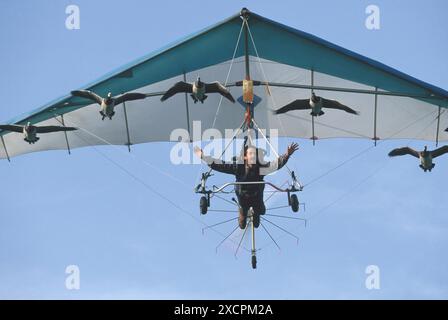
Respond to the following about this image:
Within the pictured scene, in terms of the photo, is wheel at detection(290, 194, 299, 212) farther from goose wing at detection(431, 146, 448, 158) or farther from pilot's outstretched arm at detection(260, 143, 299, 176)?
goose wing at detection(431, 146, 448, 158)

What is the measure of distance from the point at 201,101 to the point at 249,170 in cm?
256

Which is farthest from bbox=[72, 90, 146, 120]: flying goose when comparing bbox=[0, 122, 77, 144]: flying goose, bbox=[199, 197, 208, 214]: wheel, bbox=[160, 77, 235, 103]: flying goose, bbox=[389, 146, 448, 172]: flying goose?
bbox=[389, 146, 448, 172]: flying goose

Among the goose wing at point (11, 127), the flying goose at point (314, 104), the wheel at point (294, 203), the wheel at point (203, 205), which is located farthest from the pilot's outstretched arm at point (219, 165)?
the goose wing at point (11, 127)

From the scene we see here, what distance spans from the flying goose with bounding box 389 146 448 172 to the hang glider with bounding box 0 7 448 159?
7.07 ft

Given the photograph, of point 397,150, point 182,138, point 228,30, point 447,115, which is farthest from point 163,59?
point 447,115

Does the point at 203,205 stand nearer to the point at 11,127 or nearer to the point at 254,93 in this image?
the point at 254,93

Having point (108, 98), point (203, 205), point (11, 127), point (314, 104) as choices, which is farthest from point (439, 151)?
point (11, 127)

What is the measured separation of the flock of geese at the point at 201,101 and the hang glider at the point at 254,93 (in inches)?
42.7

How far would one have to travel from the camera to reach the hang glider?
29297mm

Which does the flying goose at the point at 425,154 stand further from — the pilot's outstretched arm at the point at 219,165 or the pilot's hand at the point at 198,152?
the pilot's hand at the point at 198,152

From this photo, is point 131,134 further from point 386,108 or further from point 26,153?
point 386,108

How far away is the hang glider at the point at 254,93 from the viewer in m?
29.3

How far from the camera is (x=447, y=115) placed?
104ft

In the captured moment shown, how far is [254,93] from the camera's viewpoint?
107ft
